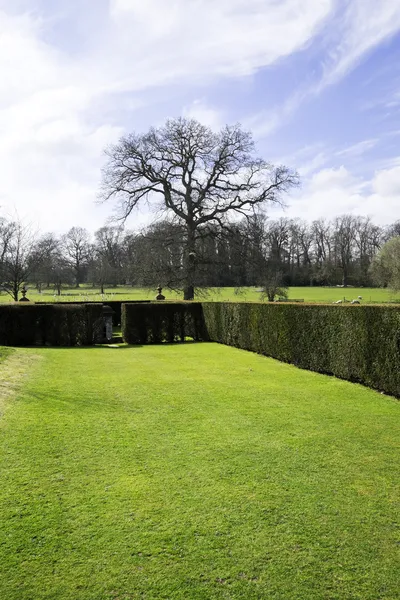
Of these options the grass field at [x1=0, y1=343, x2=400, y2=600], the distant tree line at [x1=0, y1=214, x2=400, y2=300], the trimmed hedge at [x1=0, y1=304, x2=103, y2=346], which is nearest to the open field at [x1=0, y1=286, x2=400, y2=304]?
the distant tree line at [x1=0, y1=214, x2=400, y2=300]

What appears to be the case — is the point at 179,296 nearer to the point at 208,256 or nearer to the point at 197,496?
the point at 208,256

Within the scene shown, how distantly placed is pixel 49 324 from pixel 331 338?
975 cm

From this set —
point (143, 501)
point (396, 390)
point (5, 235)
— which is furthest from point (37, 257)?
point (143, 501)

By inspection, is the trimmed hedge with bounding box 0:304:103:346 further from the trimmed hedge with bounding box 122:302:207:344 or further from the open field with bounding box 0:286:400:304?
the open field with bounding box 0:286:400:304

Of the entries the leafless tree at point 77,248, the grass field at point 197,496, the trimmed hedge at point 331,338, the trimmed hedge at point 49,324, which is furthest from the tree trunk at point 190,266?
the leafless tree at point 77,248

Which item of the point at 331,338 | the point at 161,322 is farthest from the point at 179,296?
the point at 331,338

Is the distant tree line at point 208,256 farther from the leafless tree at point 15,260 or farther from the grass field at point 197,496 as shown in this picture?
the grass field at point 197,496

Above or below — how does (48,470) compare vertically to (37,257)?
below

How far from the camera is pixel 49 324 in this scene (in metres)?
15.4

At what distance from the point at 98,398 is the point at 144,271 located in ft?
70.7

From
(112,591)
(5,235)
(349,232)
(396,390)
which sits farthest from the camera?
(349,232)

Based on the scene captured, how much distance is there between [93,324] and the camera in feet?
51.8

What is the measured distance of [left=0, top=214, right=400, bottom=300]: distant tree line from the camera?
28.5m

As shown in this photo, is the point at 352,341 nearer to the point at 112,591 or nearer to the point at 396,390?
the point at 396,390
